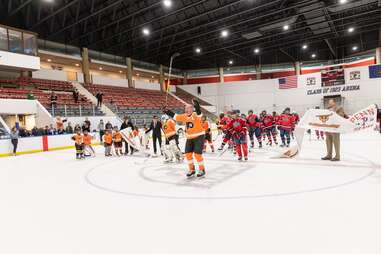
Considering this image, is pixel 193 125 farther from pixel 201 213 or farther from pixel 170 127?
pixel 201 213

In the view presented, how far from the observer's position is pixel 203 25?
20.5m

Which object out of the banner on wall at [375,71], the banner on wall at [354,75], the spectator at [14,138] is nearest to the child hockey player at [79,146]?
the spectator at [14,138]

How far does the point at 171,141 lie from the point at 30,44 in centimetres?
1602

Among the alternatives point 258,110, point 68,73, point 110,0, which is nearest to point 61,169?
point 110,0

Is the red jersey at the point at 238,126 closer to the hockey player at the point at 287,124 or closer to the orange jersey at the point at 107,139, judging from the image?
the hockey player at the point at 287,124

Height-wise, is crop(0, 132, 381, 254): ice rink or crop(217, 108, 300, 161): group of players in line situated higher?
crop(217, 108, 300, 161): group of players in line

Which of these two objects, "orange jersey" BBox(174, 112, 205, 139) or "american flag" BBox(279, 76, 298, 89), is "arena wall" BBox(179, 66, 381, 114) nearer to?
"american flag" BBox(279, 76, 298, 89)

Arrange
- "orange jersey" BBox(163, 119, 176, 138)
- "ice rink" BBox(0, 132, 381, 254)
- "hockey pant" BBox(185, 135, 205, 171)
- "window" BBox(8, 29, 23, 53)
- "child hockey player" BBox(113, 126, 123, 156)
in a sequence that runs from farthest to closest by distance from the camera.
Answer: "window" BBox(8, 29, 23, 53) < "child hockey player" BBox(113, 126, 123, 156) < "orange jersey" BBox(163, 119, 176, 138) < "hockey pant" BBox(185, 135, 205, 171) < "ice rink" BBox(0, 132, 381, 254)

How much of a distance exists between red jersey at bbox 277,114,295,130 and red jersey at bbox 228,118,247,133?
3.00 metres

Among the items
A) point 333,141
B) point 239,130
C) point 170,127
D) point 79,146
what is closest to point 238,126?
point 239,130

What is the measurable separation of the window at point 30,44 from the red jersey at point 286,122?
1703cm

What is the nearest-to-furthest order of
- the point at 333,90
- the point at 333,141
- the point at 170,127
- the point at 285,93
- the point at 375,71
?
the point at 333,141 → the point at 170,127 → the point at 375,71 → the point at 333,90 → the point at 285,93

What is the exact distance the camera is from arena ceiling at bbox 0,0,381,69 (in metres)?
18.0

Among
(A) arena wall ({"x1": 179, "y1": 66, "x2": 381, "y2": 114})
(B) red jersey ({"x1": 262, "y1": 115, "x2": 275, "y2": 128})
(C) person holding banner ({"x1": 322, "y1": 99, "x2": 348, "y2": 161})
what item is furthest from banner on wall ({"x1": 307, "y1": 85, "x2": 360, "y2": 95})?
(C) person holding banner ({"x1": 322, "y1": 99, "x2": 348, "y2": 161})
